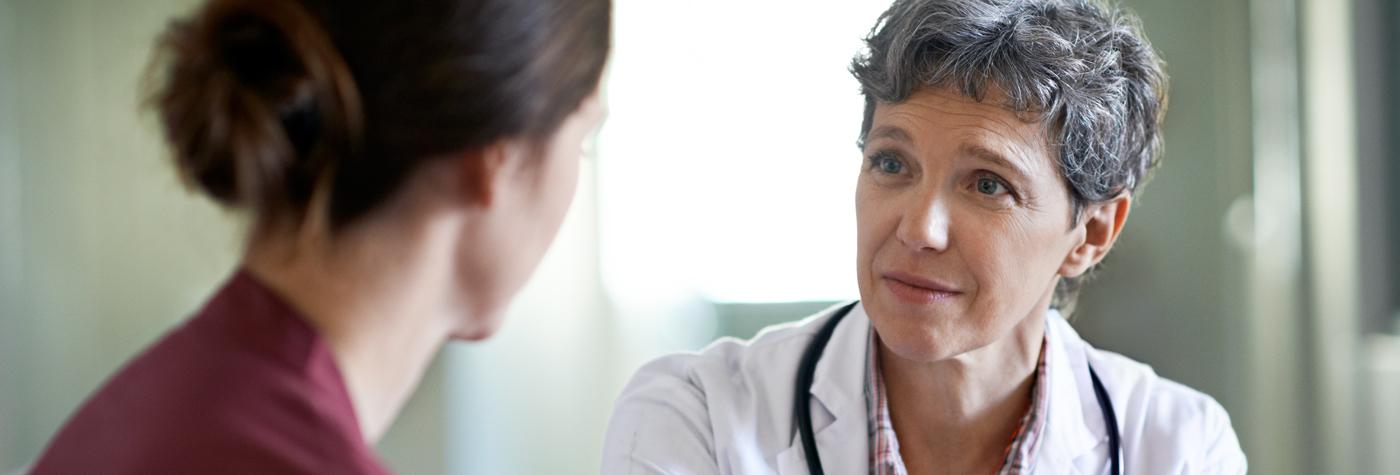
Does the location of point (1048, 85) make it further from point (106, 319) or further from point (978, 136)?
point (106, 319)

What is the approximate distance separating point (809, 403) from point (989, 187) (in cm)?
35

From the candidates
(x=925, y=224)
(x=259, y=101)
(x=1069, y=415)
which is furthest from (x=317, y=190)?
(x=1069, y=415)

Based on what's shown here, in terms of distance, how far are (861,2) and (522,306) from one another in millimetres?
1286

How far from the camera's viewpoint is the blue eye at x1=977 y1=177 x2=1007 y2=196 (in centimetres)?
147

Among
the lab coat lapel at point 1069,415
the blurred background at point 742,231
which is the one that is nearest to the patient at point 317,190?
the lab coat lapel at point 1069,415

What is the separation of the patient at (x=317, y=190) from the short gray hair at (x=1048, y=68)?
0.76 meters

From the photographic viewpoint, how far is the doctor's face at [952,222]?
4.74ft

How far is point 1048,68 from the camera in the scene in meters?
1.46

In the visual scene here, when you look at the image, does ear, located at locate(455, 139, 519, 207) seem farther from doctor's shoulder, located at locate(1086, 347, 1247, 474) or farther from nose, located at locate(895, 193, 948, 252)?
doctor's shoulder, located at locate(1086, 347, 1247, 474)

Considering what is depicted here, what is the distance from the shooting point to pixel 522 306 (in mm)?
3553

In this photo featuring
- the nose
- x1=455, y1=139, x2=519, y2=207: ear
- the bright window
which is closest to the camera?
x1=455, y1=139, x2=519, y2=207: ear

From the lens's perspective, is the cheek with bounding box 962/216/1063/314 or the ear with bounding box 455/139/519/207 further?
the cheek with bounding box 962/216/1063/314

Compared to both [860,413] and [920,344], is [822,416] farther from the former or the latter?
[920,344]

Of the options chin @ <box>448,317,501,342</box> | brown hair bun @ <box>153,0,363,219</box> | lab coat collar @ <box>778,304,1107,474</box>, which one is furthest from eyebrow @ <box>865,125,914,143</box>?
brown hair bun @ <box>153,0,363,219</box>
